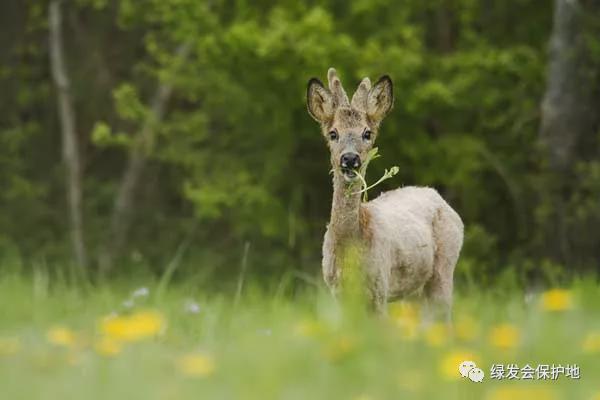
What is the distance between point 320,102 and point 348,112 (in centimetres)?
17

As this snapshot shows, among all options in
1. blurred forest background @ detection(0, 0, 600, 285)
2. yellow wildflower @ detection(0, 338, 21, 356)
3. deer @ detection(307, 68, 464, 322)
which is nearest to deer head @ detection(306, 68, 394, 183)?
deer @ detection(307, 68, 464, 322)

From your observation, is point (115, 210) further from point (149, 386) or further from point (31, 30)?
point (149, 386)

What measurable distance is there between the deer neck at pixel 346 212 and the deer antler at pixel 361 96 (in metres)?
0.39

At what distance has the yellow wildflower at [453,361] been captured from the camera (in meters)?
4.27

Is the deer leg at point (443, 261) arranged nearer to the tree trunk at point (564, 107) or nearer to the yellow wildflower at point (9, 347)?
the yellow wildflower at point (9, 347)

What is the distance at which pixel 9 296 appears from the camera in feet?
24.2

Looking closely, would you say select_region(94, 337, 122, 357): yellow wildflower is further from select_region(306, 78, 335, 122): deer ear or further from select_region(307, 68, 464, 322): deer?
select_region(306, 78, 335, 122): deer ear

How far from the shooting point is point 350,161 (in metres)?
6.64

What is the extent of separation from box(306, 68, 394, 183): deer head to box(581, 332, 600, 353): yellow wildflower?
2.10 m

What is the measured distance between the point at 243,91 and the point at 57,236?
7662 millimetres

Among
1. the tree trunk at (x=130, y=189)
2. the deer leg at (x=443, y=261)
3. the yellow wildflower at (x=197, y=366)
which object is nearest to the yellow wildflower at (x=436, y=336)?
the yellow wildflower at (x=197, y=366)

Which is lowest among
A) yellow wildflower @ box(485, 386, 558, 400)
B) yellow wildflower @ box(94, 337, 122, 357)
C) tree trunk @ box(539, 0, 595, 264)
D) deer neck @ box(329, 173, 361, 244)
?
yellow wildflower @ box(485, 386, 558, 400)

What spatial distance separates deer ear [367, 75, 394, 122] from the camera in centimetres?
689

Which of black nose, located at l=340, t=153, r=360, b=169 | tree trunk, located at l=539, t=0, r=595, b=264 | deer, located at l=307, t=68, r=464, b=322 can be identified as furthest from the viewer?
tree trunk, located at l=539, t=0, r=595, b=264
